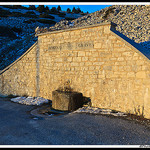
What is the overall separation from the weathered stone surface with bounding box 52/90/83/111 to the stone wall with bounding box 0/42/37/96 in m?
2.48

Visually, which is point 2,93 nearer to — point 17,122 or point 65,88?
point 65,88

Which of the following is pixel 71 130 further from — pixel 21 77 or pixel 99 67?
pixel 21 77

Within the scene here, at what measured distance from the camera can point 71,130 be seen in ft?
13.5

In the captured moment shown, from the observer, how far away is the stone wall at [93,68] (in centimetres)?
521

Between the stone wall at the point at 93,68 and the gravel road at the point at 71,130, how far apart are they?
1014 millimetres

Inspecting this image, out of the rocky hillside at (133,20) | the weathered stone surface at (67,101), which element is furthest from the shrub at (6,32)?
the weathered stone surface at (67,101)

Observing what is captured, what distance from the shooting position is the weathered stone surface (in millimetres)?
6039

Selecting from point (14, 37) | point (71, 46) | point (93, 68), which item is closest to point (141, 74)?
point (93, 68)

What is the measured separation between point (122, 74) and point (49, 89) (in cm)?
380

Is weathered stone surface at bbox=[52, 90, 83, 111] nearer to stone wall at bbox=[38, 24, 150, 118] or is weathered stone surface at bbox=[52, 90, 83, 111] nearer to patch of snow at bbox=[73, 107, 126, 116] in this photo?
patch of snow at bbox=[73, 107, 126, 116]

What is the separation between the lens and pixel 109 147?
317cm

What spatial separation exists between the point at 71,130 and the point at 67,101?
6.56 ft

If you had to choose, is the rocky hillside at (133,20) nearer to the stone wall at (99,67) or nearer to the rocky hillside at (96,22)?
the rocky hillside at (96,22)

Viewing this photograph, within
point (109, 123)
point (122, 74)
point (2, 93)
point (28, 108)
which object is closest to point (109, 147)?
point (109, 123)
